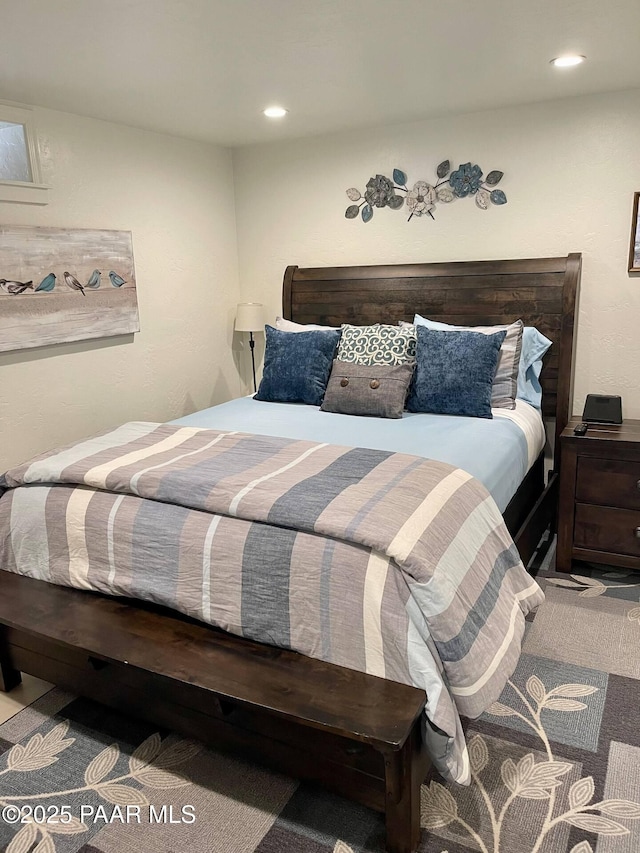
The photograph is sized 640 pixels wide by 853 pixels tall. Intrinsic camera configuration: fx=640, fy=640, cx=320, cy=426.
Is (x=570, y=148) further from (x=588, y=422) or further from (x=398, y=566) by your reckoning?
(x=398, y=566)

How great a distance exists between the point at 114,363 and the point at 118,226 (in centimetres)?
76

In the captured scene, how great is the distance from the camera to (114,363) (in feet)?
11.9

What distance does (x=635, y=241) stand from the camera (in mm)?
3254

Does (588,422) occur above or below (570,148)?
below

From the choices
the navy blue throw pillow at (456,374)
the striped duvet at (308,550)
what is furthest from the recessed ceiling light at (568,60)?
the striped duvet at (308,550)

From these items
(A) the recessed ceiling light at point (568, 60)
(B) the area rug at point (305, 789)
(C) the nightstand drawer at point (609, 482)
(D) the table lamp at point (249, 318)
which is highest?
(A) the recessed ceiling light at point (568, 60)

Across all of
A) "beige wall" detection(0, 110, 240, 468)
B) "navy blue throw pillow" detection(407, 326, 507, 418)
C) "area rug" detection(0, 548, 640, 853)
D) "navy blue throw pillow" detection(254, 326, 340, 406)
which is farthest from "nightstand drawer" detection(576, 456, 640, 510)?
"beige wall" detection(0, 110, 240, 468)

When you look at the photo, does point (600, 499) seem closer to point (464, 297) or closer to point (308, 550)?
point (464, 297)

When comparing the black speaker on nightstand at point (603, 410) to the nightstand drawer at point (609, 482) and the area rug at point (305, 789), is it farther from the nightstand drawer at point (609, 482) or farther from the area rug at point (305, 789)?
the area rug at point (305, 789)

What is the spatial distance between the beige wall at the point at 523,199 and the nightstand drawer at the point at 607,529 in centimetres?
78

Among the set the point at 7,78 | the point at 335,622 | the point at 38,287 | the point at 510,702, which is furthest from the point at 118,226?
the point at 510,702

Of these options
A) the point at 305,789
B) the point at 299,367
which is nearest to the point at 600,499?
the point at 299,367

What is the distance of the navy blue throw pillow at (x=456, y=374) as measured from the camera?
10.1 feet

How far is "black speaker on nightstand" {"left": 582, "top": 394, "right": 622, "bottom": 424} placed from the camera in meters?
3.18
